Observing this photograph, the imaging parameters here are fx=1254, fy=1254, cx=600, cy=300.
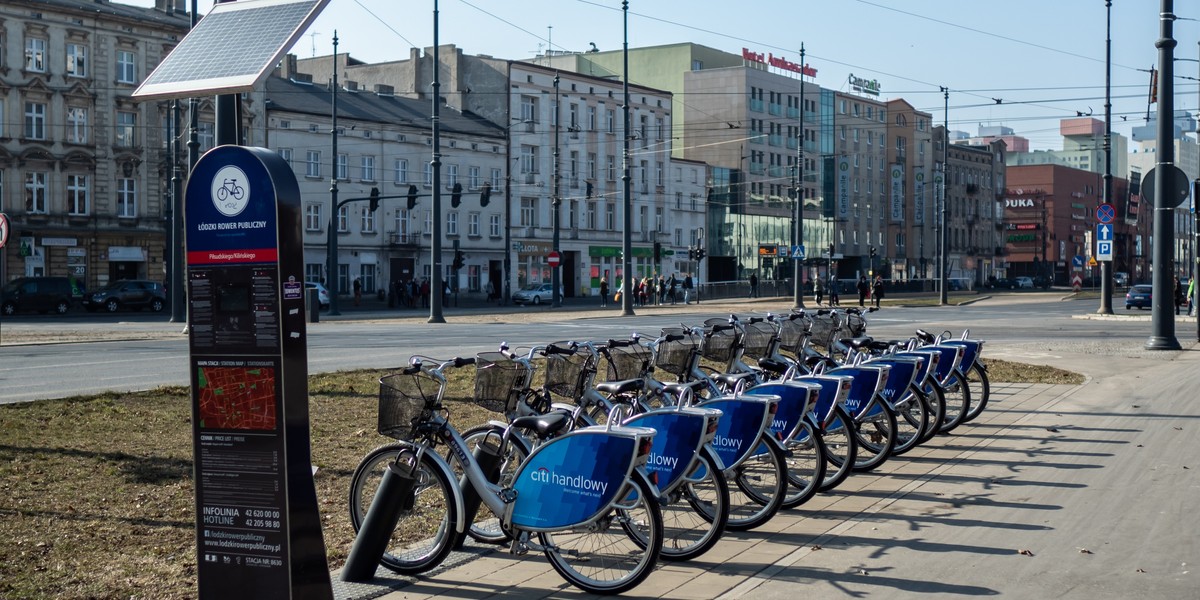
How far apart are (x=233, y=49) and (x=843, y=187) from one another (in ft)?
339

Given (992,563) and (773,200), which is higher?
(773,200)

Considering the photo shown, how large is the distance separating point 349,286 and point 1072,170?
103m

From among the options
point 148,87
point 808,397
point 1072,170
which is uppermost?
point 1072,170

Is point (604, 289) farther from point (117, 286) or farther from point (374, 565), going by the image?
point (374, 565)

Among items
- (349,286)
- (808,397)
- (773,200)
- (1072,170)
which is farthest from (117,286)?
(1072,170)

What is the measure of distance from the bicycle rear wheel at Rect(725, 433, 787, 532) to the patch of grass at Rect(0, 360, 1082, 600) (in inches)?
90.8

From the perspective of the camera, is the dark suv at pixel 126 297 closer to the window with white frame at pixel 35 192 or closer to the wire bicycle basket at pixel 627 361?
the window with white frame at pixel 35 192

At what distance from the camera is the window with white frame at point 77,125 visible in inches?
Result: 2235

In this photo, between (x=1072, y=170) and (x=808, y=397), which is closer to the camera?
(x=808, y=397)

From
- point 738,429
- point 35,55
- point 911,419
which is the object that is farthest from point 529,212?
point 738,429

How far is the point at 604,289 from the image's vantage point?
62750 millimetres

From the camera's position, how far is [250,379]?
5.05 m

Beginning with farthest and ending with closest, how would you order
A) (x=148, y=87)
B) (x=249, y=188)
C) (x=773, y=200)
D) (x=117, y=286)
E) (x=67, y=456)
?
(x=773, y=200) < (x=117, y=286) < (x=67, y=456) < (x=148, y=87) < (x=249, y=188)

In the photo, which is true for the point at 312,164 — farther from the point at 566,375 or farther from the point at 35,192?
the point at 566,375
